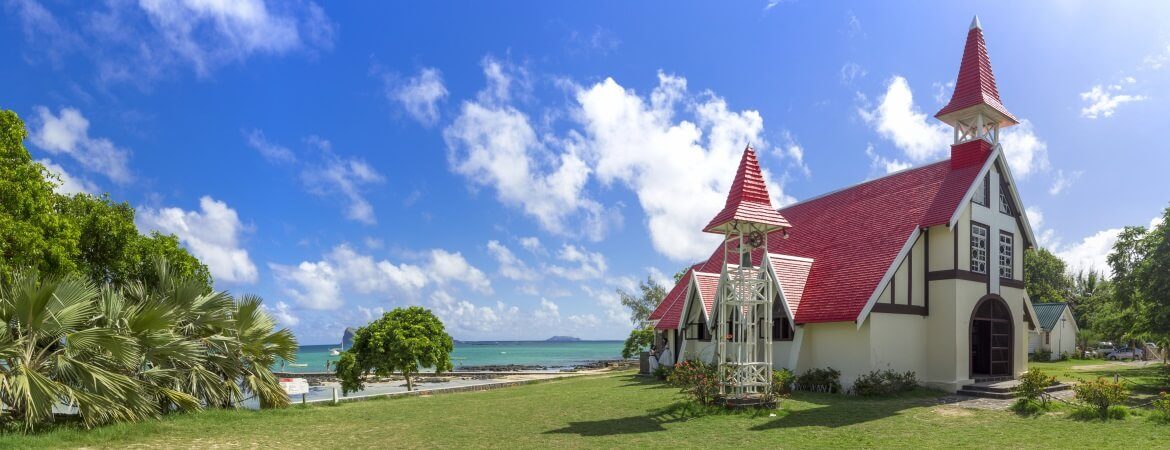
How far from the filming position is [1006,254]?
23.9 meters

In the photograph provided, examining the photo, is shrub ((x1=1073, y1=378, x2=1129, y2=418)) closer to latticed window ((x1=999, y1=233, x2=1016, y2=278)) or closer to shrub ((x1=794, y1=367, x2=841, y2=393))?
shrub ((x1=794, y1=367, x2=841, y2=393))

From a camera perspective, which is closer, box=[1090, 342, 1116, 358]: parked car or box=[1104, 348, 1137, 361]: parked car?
box=[1104, 348, 1137, 361]: parked car

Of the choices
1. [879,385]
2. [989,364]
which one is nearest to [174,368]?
[879,385]

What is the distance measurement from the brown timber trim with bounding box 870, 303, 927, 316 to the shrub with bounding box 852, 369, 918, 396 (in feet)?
5.67

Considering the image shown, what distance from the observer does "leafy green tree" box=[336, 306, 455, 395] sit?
79.0 feet

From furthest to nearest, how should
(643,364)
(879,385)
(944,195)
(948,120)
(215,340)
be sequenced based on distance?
(643,364) < (948,120) < (944,195) < (879,385) < (215,340)

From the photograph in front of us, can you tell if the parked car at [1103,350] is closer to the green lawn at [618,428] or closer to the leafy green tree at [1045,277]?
the leafy green tree at [1045,277]

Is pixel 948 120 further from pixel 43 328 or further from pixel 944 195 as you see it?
pixel 43 328

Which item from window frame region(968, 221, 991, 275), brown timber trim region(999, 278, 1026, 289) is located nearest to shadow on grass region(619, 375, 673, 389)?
window frame region(968, 221, 991, 275)

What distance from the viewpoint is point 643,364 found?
96.3 feet

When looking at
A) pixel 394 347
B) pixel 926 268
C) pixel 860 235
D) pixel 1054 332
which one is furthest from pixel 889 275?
pixel 1054 332

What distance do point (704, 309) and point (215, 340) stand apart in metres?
15.0

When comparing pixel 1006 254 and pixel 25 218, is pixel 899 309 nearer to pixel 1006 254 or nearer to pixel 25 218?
pixel 1006 254

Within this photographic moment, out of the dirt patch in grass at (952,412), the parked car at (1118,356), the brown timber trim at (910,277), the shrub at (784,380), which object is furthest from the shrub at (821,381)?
the parked car at (1118,356)
